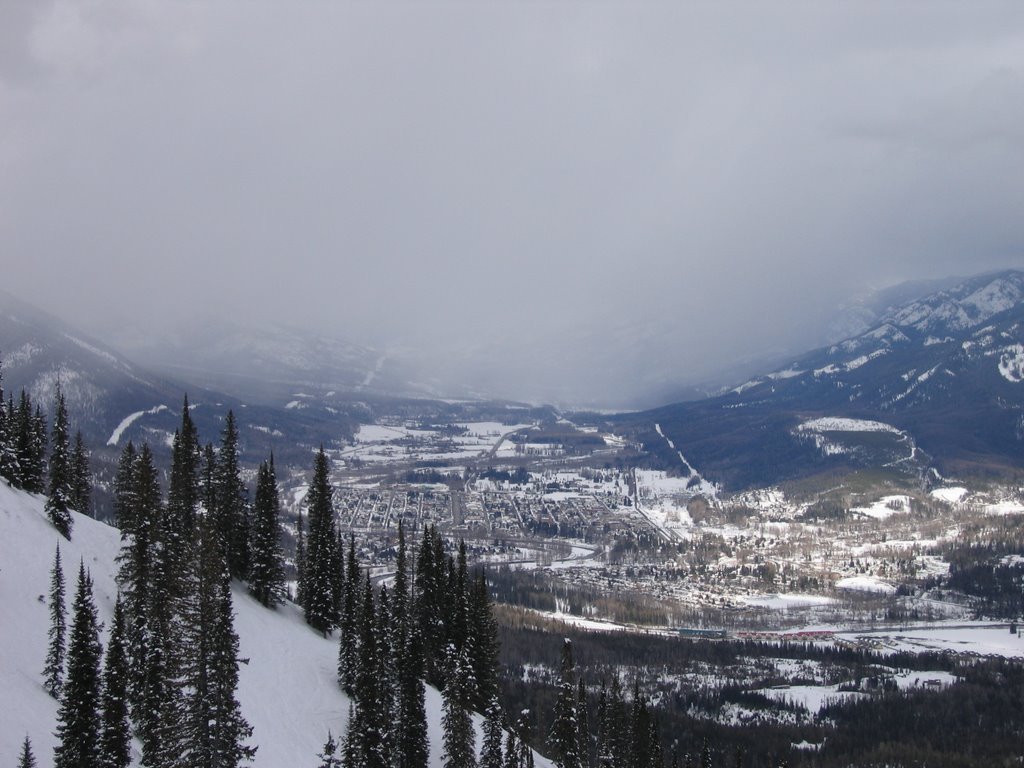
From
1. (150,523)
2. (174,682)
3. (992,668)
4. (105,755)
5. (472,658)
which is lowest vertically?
(992,668)

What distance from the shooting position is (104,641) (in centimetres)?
5688

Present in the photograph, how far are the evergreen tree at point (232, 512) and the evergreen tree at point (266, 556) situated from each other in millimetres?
1021

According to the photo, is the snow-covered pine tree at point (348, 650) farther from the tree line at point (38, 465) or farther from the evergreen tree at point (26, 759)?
the evergreen tree at point (26, 759)

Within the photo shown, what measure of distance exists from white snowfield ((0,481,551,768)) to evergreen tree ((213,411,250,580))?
3157 mm

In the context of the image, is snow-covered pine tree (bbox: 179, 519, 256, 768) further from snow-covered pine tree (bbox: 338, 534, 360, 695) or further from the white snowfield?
snow-covered pine tree (bbox: 338, 534, 360, 695)

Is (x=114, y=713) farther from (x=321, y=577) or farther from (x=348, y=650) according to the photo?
(x=321, y=577)

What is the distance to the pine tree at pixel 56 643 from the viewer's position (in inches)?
1908

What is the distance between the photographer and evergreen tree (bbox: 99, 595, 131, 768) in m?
41.3

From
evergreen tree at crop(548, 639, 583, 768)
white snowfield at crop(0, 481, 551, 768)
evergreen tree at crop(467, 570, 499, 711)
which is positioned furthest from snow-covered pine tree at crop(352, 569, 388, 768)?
evergreen tree at crop(467, 570, 499, 711)

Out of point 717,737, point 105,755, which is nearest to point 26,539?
point 105,755

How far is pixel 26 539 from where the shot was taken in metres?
62.0

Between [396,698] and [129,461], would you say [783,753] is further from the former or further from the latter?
[129,461]

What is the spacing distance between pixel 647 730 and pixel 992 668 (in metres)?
115

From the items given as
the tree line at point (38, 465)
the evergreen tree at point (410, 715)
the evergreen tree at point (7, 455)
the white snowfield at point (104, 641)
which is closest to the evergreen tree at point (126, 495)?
the white snowfield at point (104, 641)
